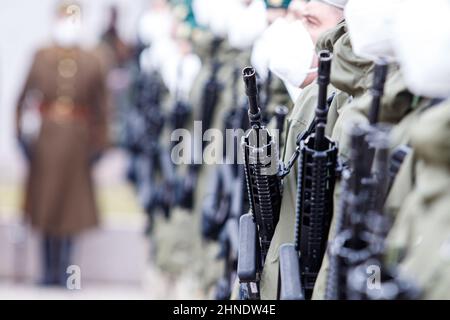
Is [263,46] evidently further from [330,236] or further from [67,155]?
[67,155]

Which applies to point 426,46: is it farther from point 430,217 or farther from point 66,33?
point 66,33

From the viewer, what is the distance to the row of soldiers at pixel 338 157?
3322 mm

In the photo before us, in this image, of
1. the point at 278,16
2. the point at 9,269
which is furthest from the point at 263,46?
the point at 9,269

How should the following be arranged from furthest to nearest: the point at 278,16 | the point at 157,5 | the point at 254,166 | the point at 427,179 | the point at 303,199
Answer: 1. the point at 157,5
2. the point at 278,16
3. the point at 254,166
4. the point at 303,199
5. the point at 427,179

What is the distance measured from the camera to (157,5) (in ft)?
48.7

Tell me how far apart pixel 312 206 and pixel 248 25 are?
3.06m

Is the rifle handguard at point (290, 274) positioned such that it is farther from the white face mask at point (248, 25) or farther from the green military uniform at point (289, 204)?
the white face mask at point (248, 25)

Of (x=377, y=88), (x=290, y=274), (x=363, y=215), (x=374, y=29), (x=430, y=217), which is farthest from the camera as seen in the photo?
(x=290, y=274)

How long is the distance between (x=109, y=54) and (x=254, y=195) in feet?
40.4

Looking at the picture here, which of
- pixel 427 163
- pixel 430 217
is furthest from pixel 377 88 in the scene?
pixel 430 217

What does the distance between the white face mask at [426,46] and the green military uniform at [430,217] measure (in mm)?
67

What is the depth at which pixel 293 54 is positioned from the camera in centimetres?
535

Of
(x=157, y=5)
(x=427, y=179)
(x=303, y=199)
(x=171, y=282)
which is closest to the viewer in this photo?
(x=427, y=179)

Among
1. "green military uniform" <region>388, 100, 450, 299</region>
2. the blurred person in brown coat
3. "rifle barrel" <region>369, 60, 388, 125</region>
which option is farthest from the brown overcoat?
"green military uniform" <region>388, 100, 450, 299</region>
